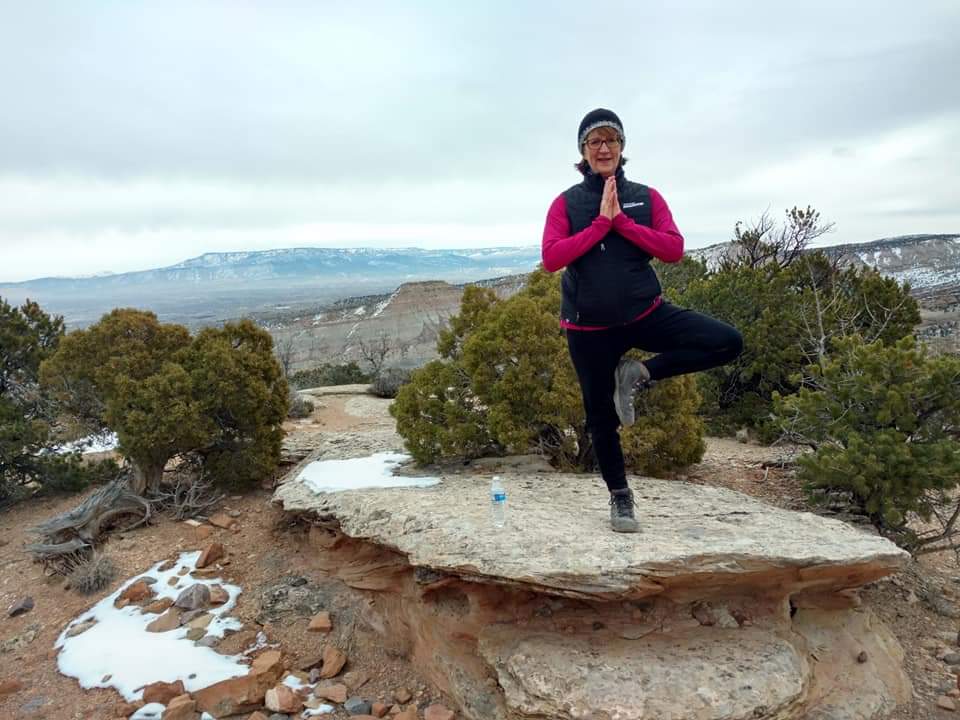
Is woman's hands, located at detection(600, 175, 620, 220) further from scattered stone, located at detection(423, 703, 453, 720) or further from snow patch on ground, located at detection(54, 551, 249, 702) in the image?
snow patch on ground, located at detection(54, 551, 249, 702)

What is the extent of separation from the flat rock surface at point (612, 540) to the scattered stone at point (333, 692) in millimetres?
1104

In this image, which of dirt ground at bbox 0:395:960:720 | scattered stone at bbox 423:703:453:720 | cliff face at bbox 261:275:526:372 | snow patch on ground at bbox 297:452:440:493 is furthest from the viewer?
cliff face at bbox 261:275:526:372

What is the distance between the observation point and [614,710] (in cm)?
354

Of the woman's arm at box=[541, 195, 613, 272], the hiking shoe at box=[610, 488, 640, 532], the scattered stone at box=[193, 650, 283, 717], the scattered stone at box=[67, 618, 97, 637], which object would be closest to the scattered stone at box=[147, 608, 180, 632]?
the scattered stone at box=[67, 618, 97, 637]

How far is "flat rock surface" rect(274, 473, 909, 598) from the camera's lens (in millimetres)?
3783

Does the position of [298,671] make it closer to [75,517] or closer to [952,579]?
[75,517]

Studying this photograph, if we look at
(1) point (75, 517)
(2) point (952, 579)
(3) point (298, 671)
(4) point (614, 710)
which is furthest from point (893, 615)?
(1) point (75, 517)

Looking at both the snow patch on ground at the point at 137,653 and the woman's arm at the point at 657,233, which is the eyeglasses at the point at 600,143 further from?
the snow patch on ground at the point at 137,653

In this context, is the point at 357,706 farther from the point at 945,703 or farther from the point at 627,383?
the point at 945,703

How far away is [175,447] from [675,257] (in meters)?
6.89

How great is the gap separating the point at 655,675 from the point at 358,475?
395 centimetres

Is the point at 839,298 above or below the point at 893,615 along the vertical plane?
above

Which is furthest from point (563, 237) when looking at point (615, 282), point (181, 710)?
point (181, 710)

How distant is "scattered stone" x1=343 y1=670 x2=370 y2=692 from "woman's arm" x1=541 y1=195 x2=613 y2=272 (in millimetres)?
Answer: 3533
